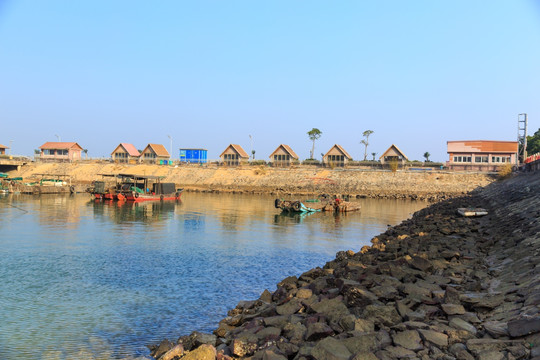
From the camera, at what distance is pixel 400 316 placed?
9.66 metres

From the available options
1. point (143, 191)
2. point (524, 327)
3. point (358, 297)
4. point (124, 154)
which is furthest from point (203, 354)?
point (124, 154)

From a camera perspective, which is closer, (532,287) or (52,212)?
(532,287)

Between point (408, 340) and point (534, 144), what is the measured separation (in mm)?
116199

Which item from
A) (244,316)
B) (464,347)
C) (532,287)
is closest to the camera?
(464,347)

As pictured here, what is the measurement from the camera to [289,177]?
3558 inches

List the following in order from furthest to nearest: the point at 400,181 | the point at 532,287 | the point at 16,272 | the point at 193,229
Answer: the point at 400,181, the point at 193,229, the point at 16,272, the point at 532,287

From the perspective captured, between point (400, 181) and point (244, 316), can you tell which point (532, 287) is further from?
point (400, 181)

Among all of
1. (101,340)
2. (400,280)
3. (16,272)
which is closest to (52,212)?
(16,272)

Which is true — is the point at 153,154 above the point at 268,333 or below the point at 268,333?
above

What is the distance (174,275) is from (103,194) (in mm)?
45680

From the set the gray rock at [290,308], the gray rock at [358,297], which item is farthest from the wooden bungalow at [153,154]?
the gray rock at [358,297]

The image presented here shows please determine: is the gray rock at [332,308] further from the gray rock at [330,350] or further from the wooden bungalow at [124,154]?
the wooden bungalow at [124,154]

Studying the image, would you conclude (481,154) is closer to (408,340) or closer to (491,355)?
(408,340)

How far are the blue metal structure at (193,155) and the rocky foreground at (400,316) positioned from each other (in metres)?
98.1
